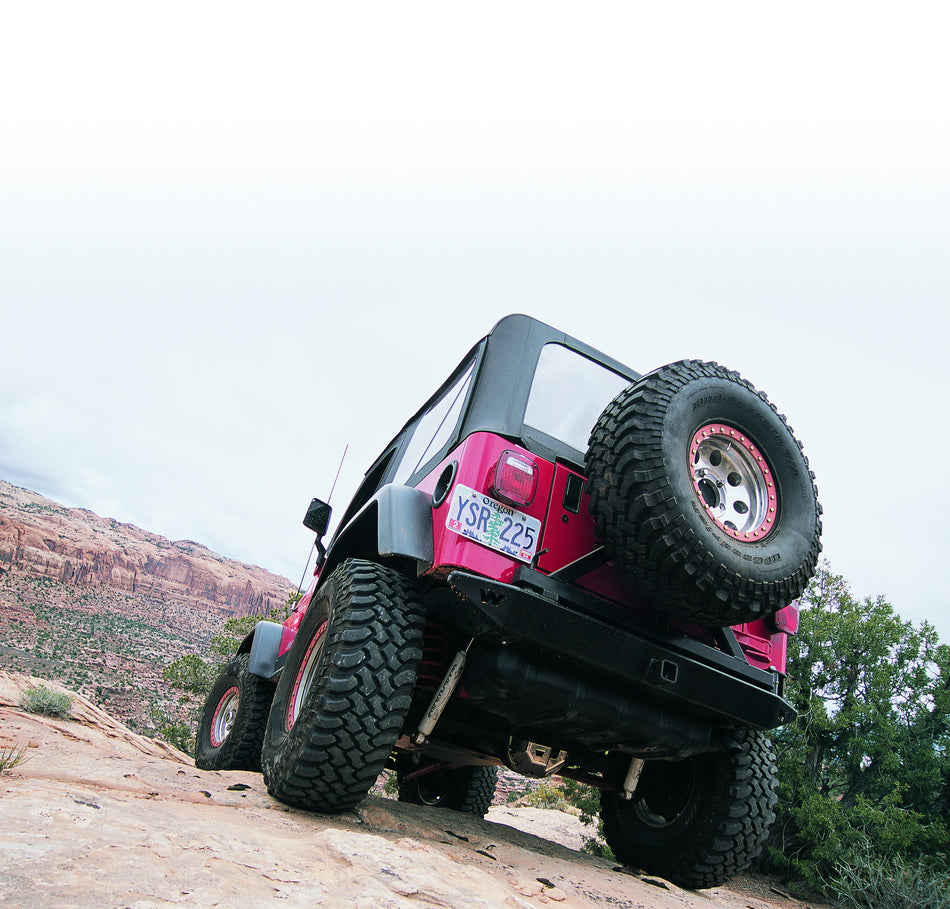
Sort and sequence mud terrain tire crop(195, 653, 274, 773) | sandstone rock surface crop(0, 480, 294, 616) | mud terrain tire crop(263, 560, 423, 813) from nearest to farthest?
mud terrain tire crop(263, 560, 423, 813)
mud terrain tire crop(195, 653, 274, 773)
sandstone rock surface crop(0, 480, 294, 616)

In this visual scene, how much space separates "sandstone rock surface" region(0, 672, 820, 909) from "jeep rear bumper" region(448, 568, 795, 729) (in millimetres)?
766

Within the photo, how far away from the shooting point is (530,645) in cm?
266

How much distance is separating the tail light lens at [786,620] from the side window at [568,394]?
1.27m

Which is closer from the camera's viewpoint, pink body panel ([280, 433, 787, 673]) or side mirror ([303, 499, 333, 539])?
pink body panel ([280, 433, 787, 673])

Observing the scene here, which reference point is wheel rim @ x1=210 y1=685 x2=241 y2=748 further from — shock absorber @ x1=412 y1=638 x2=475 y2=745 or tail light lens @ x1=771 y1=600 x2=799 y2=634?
tail light lens @ x1=771 y1=600 x2=799 y2=634

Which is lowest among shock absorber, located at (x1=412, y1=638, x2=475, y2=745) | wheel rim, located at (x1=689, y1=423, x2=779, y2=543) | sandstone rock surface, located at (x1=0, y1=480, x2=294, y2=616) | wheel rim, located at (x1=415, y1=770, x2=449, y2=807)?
sandstone rock surface, located at (x1=0, y1=480, x2=294, y2=616)

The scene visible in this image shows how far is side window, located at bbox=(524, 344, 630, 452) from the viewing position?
3.22 m

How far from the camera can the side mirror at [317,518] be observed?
19.1 ft

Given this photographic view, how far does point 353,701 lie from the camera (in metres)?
2.63

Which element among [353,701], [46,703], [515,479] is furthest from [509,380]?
[46,703]

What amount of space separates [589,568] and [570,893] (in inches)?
48.7

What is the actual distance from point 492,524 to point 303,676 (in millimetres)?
1346

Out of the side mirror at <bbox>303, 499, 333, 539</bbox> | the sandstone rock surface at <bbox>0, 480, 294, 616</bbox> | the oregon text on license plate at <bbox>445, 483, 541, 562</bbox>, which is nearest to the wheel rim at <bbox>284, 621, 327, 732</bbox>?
the oregon text on license plate at <bbox>445, 483, 541, 562</bbox>

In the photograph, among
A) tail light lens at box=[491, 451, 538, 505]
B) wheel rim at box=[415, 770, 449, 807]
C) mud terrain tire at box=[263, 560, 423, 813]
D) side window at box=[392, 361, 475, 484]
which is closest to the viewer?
mud terrain tire at box=[263, 560, 423, 813]
